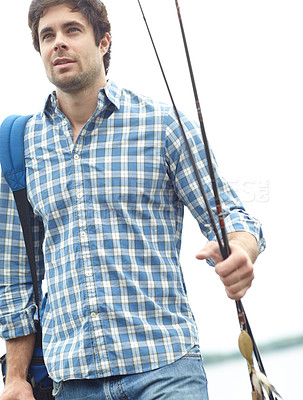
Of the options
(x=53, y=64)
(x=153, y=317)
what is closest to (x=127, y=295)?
(x=153, y=317)

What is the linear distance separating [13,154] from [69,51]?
0.29 meters

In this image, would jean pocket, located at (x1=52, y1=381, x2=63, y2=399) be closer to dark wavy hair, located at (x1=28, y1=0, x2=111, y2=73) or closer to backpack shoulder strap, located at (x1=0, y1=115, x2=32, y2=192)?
backpack shoulder strap, located at (x1=0, y1=115, x2=32, y2=192)

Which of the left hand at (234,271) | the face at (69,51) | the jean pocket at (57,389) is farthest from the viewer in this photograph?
the face at (69,51)

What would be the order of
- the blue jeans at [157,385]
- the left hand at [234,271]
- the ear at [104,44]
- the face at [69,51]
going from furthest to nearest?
the ear at [104,44] → the face at [69,51] → the blue jeans at [157,385] → the left hand at [234,271]

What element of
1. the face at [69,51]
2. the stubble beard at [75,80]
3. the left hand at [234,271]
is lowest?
the left hand at [234,271]

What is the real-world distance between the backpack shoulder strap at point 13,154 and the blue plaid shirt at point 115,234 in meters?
0.03

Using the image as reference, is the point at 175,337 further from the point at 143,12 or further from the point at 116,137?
the point at 143,12

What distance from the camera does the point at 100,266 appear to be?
4.97 ft

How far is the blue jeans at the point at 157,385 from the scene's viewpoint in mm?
1401

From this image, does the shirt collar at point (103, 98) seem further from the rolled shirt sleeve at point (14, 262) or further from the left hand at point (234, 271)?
the left hand at point (234, 271)

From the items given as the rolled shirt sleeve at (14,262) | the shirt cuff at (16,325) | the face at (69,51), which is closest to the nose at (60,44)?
the face at (69,51)

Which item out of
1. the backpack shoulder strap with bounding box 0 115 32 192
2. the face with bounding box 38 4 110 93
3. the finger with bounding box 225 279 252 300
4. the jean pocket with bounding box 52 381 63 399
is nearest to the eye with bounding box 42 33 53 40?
the face with bounding box 38 4 110 93

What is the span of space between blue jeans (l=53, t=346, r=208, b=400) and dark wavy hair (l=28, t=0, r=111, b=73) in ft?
2.74

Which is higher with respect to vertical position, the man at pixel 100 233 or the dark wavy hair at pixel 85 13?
the dark wavy hair at pixel 85 13
